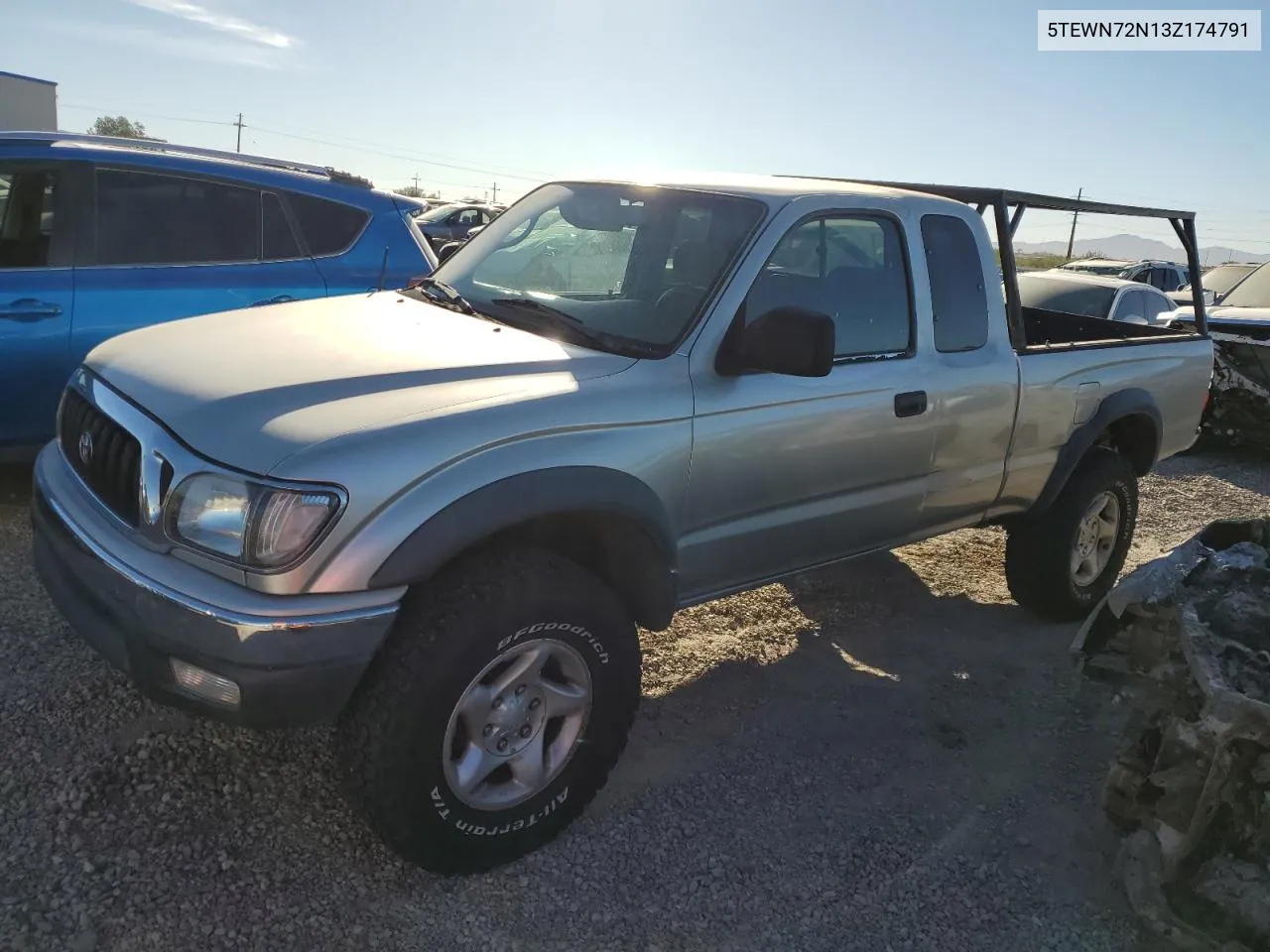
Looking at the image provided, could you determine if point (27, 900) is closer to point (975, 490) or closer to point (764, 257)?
point (764, 257)

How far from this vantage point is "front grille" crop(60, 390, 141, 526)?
259cm

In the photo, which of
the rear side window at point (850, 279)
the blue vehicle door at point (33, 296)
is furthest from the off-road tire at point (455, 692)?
the blue vehicle door at point (33, 296)

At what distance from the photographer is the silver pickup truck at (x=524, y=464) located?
234 centimetres

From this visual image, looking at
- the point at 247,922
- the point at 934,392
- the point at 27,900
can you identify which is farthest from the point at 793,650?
Answer: the point at 27,900

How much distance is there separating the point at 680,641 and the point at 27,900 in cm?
259

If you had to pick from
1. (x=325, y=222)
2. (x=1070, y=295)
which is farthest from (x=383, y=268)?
(x=1070, y=295)

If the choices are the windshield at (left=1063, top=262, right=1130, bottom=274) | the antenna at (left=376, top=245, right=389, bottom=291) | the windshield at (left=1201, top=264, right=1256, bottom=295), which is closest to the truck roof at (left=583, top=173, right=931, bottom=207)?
the antenna at (left=376, top=245, right=389, bottom=291)

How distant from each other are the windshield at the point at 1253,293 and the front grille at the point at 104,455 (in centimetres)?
1026

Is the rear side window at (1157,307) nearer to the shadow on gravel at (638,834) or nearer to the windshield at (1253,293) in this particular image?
the windshield at (1253,293)

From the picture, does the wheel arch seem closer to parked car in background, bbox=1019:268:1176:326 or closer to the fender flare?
the fender flare

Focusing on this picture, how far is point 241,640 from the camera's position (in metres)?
2.26

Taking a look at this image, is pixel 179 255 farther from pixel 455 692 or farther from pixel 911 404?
pixel 911 404

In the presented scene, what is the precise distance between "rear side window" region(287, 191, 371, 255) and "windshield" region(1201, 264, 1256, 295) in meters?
9.96

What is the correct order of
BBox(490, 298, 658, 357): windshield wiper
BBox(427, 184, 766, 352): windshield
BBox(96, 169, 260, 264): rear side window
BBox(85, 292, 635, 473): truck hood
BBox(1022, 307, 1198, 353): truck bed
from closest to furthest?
BBox(85, 292, 635, 473): truck hood, BBox(490, 298, 658, 357): windshield wiper, BBox(427, 184, 766, 352): windshield, BBox(96, 169, 260, 264): rear side window, BBox(1022, 307, 1198, 353): truck bed
